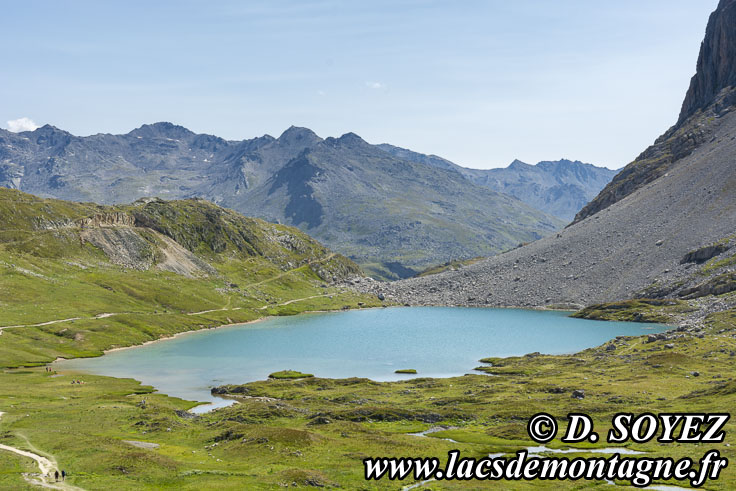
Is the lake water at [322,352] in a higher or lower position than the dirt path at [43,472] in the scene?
lower

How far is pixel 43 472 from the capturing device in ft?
171

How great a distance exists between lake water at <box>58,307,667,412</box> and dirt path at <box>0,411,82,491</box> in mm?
39428

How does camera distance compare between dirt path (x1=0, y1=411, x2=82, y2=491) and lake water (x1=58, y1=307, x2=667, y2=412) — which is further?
lake water (x1=58, y1=307, x2=667, y2=412)

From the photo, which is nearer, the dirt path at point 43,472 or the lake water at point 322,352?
the dirt path at point 43,472

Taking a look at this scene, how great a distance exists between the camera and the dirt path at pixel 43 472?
4809 cm

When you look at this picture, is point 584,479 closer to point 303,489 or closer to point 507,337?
A: point 303,489

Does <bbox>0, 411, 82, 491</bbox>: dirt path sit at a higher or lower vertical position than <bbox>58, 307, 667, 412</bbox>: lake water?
higher

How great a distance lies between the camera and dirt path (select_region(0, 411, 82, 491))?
48.1 m

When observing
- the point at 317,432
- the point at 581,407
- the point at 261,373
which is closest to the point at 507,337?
the point at 261,373

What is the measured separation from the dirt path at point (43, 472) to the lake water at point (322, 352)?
1552 inches

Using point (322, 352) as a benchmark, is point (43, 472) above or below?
above

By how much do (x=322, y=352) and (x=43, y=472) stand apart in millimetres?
104959

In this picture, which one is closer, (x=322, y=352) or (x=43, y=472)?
(x=43, y=472)

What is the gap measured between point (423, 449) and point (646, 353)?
83004 mm
